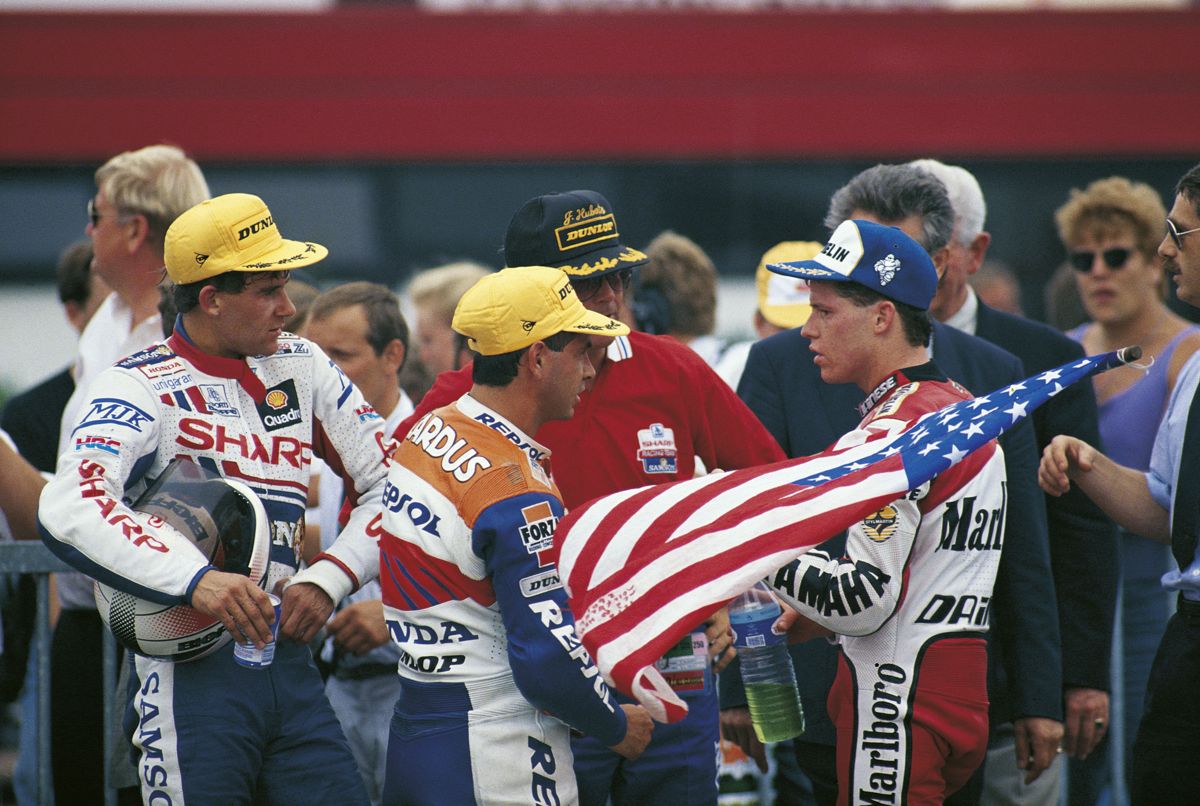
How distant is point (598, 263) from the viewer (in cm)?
360

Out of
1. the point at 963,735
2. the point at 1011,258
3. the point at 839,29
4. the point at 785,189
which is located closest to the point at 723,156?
the point at 785,189

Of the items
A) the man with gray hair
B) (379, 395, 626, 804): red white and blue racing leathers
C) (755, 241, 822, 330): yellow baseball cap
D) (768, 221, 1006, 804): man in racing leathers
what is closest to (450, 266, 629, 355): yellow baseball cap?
(379, 395, 626, 804): red white and blue racing leathers

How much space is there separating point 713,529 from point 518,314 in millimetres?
658

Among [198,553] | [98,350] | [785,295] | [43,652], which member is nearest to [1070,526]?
[785,295]

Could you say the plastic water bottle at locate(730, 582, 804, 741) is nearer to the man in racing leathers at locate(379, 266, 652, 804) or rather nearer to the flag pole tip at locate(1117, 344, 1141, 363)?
the man in racing leathers at locate(379, 266, 652, 804)

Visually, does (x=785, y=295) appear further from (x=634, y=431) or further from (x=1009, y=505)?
(x=634, y=431)

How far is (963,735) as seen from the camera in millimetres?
3221

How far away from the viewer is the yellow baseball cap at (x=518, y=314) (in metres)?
3.17

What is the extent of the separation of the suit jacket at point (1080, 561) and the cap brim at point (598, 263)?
4.67 ft

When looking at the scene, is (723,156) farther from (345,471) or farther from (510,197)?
(345,471)

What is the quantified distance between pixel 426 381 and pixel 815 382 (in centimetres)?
220

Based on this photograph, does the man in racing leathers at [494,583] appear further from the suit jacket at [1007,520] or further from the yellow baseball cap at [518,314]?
the suit jacket at [1007,520]

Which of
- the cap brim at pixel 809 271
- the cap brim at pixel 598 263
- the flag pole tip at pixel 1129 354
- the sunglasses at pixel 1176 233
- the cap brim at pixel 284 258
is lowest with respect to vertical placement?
the flag pole tip at pixel 1129 354

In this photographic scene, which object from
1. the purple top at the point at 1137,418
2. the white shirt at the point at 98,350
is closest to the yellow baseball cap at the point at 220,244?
the white shirt at the point at 98,350
